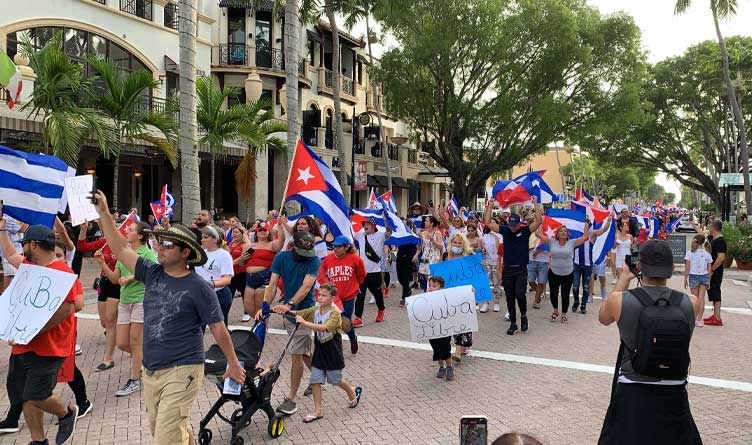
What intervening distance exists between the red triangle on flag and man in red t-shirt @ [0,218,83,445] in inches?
136

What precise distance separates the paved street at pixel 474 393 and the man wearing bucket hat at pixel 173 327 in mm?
1377

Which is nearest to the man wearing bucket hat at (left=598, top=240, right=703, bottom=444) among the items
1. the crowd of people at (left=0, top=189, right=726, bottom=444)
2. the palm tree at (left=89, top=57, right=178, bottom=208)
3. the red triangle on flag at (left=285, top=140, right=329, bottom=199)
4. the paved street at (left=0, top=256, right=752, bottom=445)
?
the crowd of people at (left=0, top=189, right=726, bottom=444)

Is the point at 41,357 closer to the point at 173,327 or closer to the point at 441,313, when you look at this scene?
the point at 173,327

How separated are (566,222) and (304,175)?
586 centimetres

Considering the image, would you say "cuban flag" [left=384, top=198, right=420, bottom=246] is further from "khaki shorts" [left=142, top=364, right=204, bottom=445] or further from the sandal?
"khaki shorts" [left=142, top=364, right=204, bottom=445]

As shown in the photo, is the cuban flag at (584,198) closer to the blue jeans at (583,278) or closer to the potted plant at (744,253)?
the blue jeans at (583,278)

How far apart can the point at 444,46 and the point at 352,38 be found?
915cm

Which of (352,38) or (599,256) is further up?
(352,38)

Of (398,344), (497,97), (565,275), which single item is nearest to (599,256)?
(565,275)

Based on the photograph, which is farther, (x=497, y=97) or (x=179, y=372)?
(x=497, y=97)

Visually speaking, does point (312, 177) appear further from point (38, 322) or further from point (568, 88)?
point (568, 88)

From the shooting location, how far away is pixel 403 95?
30078 mm

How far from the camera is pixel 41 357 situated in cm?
450

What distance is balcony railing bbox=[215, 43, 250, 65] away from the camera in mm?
26906
